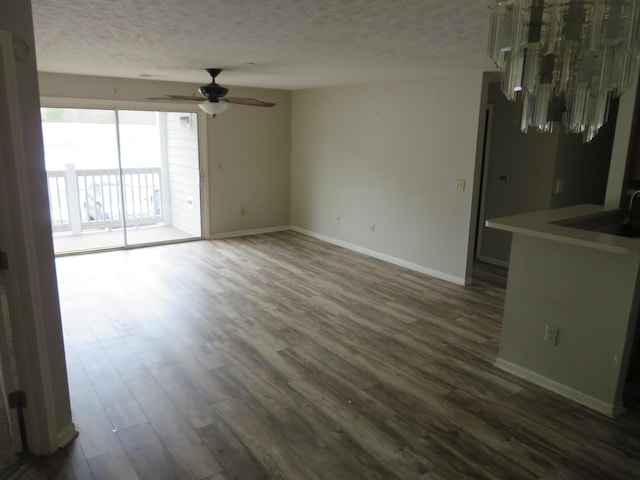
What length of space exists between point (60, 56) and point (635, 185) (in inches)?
210

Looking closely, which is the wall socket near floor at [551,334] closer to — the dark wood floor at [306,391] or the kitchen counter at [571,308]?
the kitchen counter at [571,308]

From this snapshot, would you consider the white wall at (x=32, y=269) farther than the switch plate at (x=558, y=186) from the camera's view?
No

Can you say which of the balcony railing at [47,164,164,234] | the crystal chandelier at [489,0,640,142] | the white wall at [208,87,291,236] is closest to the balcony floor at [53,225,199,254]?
the balcony railing at [47,164,164,234]

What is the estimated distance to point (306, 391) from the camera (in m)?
3.04

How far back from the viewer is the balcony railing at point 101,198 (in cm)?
712

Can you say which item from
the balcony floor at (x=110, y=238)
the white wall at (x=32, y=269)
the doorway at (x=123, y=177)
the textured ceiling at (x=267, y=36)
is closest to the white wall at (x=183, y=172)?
the doorway at (x=123, y=177)

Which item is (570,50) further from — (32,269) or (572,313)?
(32,269)

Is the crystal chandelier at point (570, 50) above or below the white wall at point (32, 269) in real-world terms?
above

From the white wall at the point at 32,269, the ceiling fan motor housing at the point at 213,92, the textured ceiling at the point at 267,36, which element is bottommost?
the white wall at the point at 32,269

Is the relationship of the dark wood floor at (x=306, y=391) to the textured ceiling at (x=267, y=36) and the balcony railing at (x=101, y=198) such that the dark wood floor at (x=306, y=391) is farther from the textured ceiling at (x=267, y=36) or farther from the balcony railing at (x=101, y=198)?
the balcony railing at (x=101, y=198)

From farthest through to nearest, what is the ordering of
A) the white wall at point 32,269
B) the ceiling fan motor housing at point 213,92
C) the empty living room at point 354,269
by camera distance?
the ceiling fan motor housing at point 213,92 < the empty living room at point 354,269 < the white wall at point 32,269

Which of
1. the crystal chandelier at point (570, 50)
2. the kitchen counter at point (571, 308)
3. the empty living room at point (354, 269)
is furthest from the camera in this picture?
the kitchen counter at point (571, 308)

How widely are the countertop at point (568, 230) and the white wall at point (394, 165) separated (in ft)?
4.81

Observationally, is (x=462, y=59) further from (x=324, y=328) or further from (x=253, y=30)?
(x=324, y=328)
